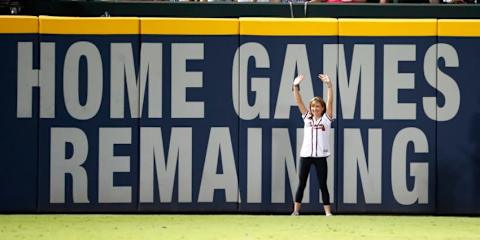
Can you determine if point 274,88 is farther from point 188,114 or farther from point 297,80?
point 188,114

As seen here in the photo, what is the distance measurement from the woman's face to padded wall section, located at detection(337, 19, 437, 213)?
0.75 m

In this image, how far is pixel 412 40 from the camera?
51.4 feet

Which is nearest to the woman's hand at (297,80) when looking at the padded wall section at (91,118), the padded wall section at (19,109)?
the padded wall section at (91,118)

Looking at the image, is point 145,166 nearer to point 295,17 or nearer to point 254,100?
point 254,100

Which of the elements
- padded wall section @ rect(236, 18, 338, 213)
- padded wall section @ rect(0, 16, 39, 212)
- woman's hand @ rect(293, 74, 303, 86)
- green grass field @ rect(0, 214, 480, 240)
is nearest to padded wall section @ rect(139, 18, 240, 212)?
padded wall section @ rect(236, 18, 338, 213)

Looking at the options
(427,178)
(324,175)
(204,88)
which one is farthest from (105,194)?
(427,178)

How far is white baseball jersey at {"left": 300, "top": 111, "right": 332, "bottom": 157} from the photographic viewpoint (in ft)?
49.2

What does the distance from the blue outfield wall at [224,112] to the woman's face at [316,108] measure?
691 mm

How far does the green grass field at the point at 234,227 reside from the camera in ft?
41.4

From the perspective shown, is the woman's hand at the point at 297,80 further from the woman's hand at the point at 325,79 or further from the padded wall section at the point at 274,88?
the padded wall section at the point at 274,88

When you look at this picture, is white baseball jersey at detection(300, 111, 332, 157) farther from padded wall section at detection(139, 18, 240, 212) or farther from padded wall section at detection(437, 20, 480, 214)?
padded wall section at detection(437, 20, 480, 214)

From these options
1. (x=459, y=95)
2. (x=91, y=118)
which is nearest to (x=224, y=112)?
(x=91, y=118)

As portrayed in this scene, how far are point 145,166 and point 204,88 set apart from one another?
1271 millimetres

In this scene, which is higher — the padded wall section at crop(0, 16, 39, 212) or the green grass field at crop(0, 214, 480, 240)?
the padded wall section at crop(0, 16, 39, 212)
